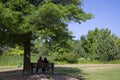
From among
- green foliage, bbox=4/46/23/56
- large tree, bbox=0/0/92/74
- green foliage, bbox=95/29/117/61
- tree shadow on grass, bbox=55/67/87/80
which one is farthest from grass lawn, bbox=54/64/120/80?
green foliage, bbox=4/46/23/56

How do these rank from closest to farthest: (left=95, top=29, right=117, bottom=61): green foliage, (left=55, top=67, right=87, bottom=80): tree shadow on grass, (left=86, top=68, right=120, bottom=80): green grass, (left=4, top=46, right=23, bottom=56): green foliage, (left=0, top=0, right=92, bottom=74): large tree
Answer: (left=0, top=0, right=92, bottom=74): large tree → (left=86, top=68, right=120, bottom=80): green grass → (left=55, top=67, right=87, bottom=80): tree shadow on grass → (left=95, top=29, right=117, bottom=61): green foliage → (left=4, top=46, right=23, bottom=56): green foliage

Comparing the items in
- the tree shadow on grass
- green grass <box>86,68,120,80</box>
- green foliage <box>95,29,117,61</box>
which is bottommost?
green grass <box>86,68,120,80</box>

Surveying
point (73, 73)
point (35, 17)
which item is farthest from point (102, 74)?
point (35, 17)

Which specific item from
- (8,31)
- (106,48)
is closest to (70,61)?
(106,48)

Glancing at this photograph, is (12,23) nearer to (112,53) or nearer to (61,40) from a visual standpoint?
(61,40)

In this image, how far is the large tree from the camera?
16797 millimetres

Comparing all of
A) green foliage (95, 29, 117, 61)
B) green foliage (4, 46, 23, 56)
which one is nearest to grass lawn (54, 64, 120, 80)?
green foliage (95, 29, 117, 61)

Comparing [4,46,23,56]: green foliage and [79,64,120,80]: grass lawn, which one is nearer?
[79,64,120,80]: grass lawn

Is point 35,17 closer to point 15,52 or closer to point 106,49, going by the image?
point 106,49

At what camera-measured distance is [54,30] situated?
19.7 meters

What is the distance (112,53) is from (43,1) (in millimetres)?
38326

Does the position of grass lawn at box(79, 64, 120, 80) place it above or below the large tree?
below

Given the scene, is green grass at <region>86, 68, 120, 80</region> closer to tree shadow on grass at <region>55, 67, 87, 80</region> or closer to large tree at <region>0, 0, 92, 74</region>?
tree shadow on grass at <region>55, 67, 87, 80</region>

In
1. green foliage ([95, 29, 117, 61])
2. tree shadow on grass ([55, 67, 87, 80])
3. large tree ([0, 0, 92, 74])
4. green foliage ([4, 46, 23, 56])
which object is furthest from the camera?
green foliage ([4, 46, 23, 56])
